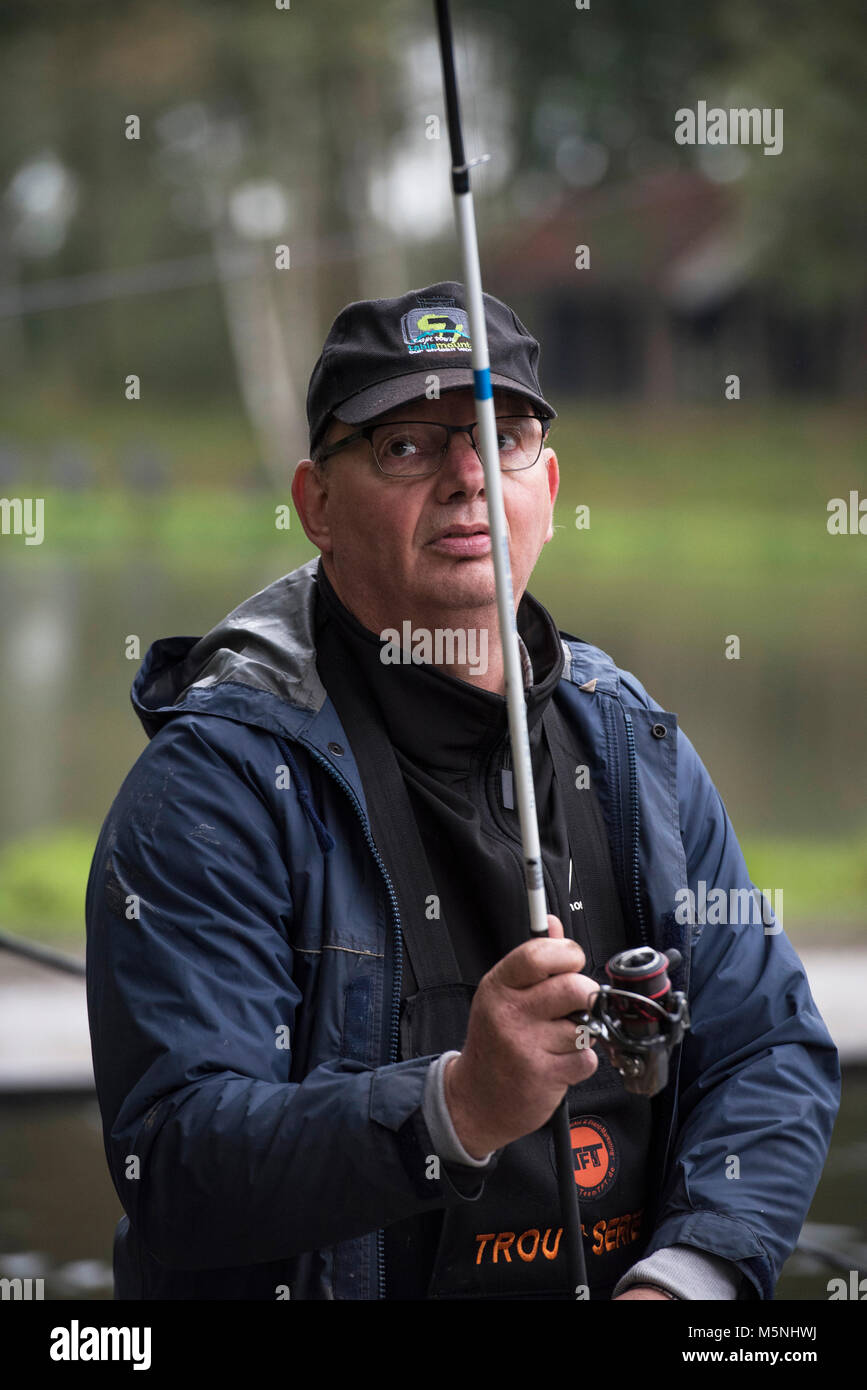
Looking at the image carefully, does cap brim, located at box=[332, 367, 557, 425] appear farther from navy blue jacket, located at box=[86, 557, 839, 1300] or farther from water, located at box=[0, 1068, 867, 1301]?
water, located at box=[0, 1068, 867, 1301]

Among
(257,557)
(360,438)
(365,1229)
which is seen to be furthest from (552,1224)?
(257,557)

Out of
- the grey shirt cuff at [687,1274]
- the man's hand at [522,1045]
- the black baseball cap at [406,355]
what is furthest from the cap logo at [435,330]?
the grey shirt cuff at [687,1274]

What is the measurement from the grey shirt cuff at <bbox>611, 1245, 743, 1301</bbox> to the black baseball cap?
0.99 meters

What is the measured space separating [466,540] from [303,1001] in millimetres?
553

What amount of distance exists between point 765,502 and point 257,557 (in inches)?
286

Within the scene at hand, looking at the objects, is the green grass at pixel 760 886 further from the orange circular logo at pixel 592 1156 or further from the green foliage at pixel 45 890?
the orange circular logo at pixel 592 1156

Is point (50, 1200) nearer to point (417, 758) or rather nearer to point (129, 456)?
point (417, 758)

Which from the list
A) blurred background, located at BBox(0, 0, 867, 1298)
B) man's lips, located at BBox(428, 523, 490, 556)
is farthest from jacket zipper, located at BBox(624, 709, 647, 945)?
blurred background, located at BBox(0, 0, 867, 1298)

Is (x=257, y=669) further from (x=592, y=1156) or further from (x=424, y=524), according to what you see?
(x=592, y=1156)

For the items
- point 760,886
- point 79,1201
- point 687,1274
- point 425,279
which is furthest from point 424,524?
point 425,279

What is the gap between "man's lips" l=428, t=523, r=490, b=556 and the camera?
1.80m

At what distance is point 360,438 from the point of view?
1.84 metres

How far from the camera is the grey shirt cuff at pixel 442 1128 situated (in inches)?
58.6

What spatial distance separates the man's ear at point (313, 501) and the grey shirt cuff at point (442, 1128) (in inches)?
28.1
